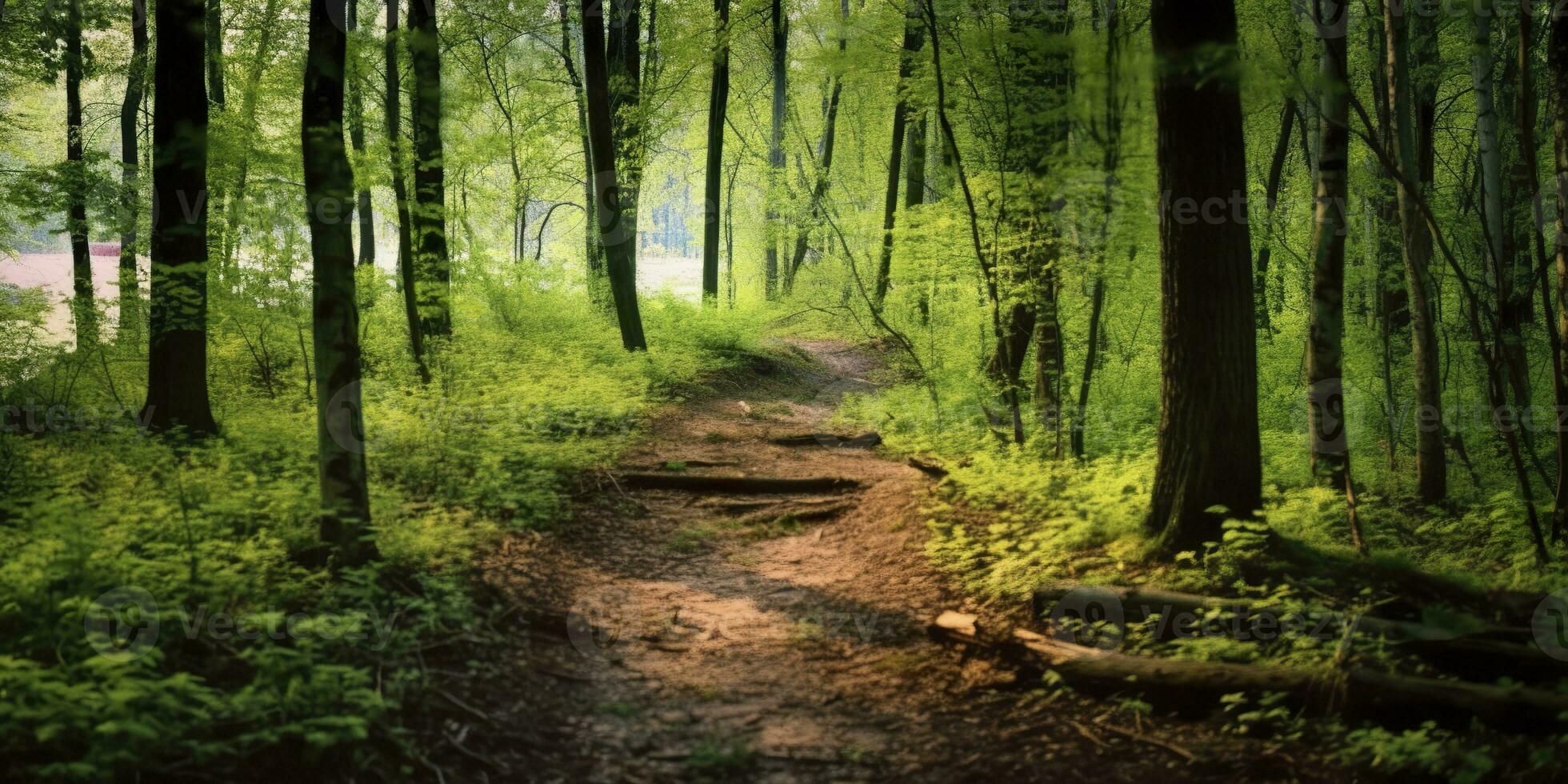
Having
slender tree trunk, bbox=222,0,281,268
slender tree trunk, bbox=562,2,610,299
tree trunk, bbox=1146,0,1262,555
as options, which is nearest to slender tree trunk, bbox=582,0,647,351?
slender tree trunk, bbox=562,2,610,299

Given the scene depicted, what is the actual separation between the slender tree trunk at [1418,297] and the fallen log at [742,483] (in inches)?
224

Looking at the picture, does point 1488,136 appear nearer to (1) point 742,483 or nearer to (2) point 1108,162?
(2) point 1108,162

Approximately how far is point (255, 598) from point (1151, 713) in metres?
4.88

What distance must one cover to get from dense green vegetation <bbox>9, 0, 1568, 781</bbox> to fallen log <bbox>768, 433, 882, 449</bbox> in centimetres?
41

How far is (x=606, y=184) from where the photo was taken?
14.9 metres

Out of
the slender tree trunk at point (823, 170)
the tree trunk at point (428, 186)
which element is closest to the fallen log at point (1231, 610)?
the tree trunk at point (428, 186)

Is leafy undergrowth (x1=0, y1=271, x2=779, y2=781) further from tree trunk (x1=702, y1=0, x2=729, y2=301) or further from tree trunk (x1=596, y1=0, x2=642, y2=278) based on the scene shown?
tree trunk (x1=702, y1=0, x2=729, y2=301)

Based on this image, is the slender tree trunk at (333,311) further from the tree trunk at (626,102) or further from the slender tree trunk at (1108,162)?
the tree trunk at (626,102)

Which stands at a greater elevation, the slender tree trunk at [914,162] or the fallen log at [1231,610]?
the slender tree trunk at [914,162]

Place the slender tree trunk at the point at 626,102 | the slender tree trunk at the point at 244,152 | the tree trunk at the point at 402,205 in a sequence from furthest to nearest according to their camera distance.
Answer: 1. the slender tree trunk at the point at 626,102
2. the slender tree trunk at the point at 244,152
3. the tree trunk at the point at 402,205

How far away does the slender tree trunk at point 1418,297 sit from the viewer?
7.85 m

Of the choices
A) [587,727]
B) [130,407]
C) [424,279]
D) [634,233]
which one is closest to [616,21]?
[634,233]

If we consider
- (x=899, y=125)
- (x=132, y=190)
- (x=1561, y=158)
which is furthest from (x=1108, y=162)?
(x=899, y=125)

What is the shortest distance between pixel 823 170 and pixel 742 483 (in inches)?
563
